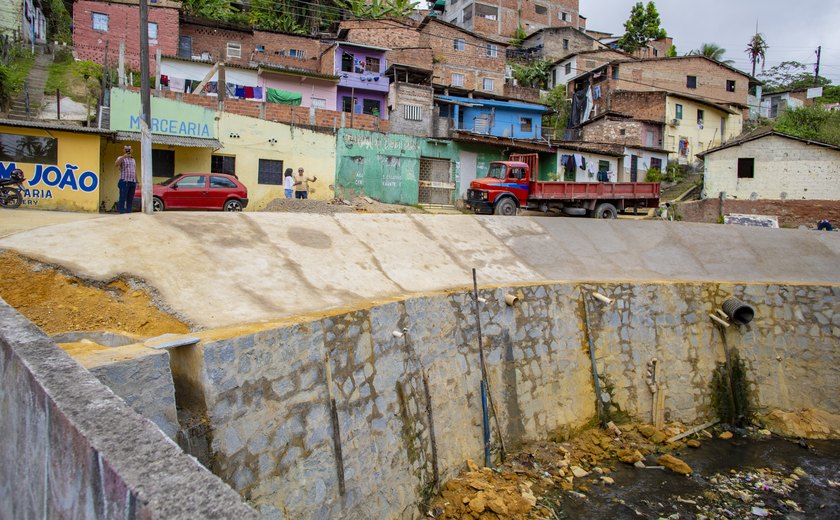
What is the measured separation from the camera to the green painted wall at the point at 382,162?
977 inches

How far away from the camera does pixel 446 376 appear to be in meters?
8.44

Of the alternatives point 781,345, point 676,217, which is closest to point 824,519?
point 781,345

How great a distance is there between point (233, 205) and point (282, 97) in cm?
1410

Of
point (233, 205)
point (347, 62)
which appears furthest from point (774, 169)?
point (233, 205)

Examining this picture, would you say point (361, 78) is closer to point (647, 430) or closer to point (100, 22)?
point (100, 22)

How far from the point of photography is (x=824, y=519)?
28.9 feet

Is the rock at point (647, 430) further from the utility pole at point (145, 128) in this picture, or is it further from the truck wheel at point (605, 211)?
the truck wheel at point (605, 211)

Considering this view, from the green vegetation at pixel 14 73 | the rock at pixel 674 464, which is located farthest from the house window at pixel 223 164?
the rock at pixel 674 464

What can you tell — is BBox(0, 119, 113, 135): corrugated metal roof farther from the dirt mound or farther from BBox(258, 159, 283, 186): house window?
the dirt mound

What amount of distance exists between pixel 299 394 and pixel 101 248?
3407mm

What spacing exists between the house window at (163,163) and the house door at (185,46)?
19.6m

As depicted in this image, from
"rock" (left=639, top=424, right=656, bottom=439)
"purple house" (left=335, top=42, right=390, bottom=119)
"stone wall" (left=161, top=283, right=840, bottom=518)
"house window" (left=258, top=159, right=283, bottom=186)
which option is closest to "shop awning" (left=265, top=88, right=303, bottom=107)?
"purple house" (left=335, top=42, right=390, bottom=119)

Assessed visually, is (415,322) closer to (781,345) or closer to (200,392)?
(200,392)

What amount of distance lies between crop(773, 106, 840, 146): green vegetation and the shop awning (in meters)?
30.5
